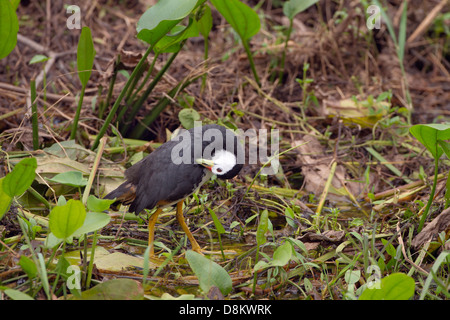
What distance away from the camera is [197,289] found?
2443 millimetres

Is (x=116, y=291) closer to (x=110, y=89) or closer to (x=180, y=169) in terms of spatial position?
(x=180, y=169)

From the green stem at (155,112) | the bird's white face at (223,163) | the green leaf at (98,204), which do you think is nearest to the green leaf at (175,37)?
the green stem at (155,112)

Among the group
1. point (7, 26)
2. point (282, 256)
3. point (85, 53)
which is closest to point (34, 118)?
point (85, 53)

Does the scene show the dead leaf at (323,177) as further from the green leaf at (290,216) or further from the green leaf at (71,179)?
the green leaf at (71,179)

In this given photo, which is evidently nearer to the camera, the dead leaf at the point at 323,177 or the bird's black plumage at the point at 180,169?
the bird's black plumage at the point at 180,169

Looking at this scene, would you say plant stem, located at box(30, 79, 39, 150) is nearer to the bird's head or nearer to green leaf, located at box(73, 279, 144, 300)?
the bird's head

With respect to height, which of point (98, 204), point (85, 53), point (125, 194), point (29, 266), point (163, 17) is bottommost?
point (125, 194)

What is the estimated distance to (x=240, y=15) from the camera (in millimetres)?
3869

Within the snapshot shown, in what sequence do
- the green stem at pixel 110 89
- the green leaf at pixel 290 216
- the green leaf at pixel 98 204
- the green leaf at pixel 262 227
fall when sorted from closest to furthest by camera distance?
the green leaf at pixel 98 204
the green leaf at pixel 262 227
the green leaf at pixel 290 216
the green stem at pixel 110 89

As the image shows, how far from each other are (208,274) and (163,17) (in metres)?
1.40

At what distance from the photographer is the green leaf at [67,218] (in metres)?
2.08

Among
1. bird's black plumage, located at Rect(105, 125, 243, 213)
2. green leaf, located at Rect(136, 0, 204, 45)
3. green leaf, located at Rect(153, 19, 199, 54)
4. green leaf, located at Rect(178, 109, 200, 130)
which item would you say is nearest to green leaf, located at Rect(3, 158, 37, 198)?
bird's black plumage, located at Rect(105, 125, 243, 213)

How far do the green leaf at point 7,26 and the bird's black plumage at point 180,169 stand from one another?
37.8 inches

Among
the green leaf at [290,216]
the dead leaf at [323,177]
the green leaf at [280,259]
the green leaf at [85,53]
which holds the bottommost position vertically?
the dead leaf at [323,177]
